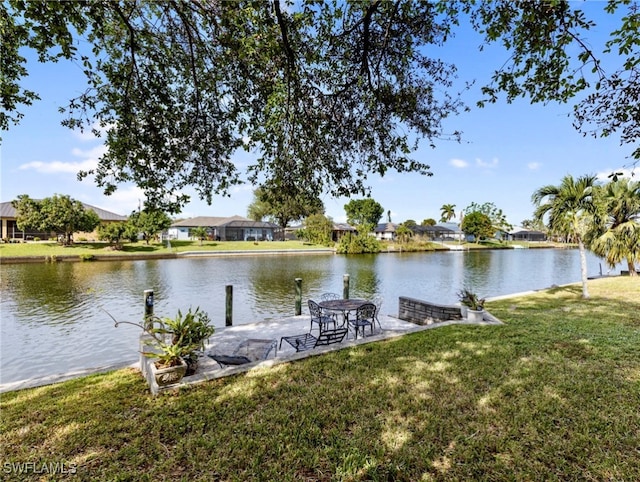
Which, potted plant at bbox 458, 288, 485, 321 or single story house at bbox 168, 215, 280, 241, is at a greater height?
single story house at bbox 168, 215, 280, 241

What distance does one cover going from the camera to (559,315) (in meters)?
8.36

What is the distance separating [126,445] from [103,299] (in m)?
13.3

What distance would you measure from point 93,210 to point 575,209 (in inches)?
2024

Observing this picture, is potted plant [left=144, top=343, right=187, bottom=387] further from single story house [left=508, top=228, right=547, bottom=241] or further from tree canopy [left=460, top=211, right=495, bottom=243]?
single story house [left=508, top=228, right=547, bottom=241]

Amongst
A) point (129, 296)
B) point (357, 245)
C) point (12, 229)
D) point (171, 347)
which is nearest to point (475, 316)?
point (171, 347)

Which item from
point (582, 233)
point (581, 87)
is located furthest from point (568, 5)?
point (582, 233)

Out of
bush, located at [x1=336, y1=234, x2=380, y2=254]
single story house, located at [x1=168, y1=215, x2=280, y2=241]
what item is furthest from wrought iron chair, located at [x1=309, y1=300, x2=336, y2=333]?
single story house, located at [x1=168, y1=215, x2=280, y2=241]

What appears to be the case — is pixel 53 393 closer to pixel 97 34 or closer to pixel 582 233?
pixel 97 34

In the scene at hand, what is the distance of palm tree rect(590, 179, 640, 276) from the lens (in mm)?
13588

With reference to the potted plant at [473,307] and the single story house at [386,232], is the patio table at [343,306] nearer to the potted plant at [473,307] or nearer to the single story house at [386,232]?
the potted plant at [473,307]

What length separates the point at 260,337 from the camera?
748 centimetres

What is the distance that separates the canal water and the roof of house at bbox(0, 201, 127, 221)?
19087mm

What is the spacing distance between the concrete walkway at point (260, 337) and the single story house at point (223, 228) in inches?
1967

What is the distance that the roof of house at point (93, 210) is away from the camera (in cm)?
3753
